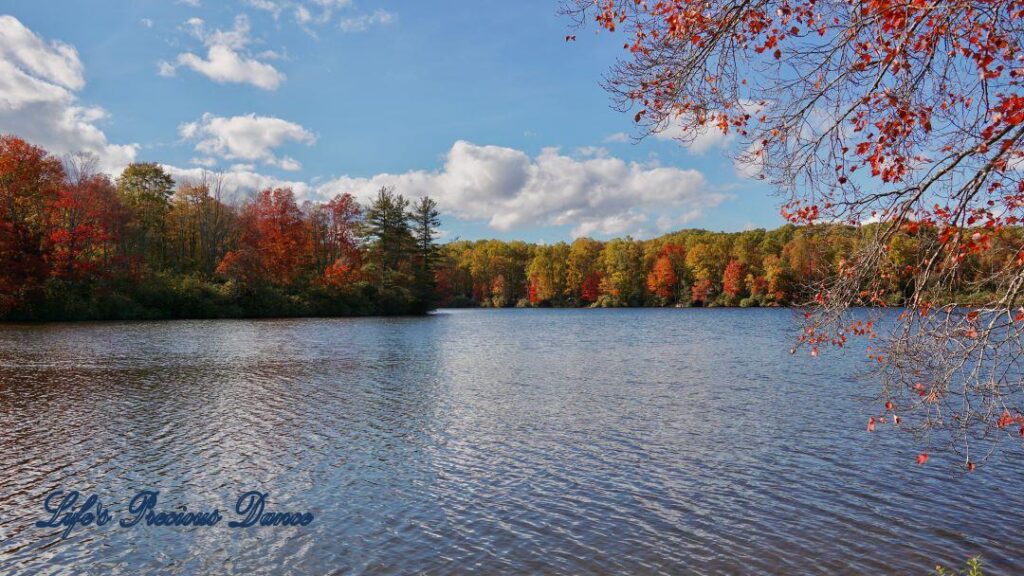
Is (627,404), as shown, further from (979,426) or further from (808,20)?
(808,20)

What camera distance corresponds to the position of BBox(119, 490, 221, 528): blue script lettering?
8109mm

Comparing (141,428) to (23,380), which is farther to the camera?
(23,380)

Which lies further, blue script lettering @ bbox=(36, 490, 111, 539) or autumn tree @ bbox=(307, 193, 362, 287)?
autumn tree @ bbox=(307, 193, 362, 287)

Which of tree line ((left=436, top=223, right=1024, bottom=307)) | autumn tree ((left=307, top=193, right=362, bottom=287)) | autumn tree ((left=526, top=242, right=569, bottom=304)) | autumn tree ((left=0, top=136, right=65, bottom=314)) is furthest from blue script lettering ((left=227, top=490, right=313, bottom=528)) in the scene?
autumn tree ((left=526, top=242, right=569, bottom=304))

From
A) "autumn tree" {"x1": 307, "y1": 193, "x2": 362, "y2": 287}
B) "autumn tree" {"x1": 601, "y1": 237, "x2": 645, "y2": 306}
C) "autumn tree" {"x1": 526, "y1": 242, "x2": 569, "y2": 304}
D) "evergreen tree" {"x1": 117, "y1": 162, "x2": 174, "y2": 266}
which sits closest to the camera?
"evergreen tree" {"x1": 117, "y1": 162, "x2": 174, "y2": 266}

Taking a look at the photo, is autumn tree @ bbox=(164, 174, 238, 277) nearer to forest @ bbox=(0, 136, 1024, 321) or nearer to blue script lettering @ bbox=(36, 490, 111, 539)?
forest @ bbox=(0, 136, 1024, 321)

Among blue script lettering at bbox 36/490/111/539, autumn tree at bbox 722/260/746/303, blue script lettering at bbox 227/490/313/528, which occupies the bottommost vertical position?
blue script lettering at bbox 227/490/313/528

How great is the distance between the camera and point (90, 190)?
170 feet

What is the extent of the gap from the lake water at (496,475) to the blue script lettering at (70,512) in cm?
17

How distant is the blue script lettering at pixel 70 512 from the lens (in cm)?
800

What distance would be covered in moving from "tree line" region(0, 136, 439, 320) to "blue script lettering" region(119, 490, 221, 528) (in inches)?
1805

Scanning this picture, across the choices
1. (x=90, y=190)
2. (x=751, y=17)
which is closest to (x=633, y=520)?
(x=751, y=17)

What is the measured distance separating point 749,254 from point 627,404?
9828 cm

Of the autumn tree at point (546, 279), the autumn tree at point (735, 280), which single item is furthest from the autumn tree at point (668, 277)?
the autumn tree at point (546, 279)
